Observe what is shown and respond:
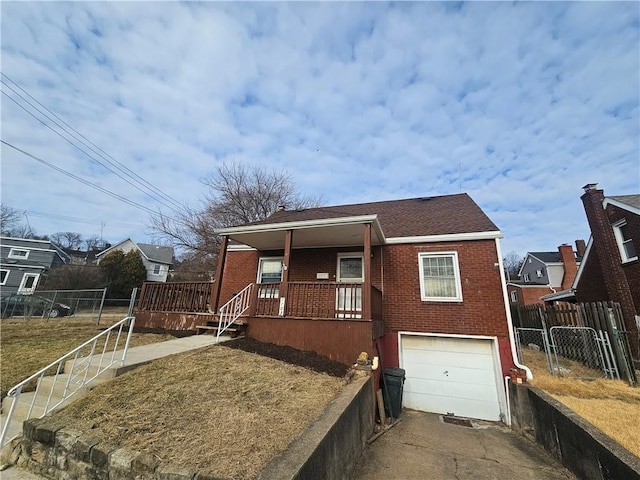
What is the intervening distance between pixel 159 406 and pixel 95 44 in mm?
10595

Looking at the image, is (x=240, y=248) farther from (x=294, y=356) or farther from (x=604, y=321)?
(x=604, y=321)

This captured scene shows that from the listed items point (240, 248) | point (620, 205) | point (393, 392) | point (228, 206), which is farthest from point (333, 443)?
point (228, 206)

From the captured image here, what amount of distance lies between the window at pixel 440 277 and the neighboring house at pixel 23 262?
102ft

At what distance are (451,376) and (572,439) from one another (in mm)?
3499

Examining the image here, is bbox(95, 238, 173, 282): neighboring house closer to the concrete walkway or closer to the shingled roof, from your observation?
the shingled roof

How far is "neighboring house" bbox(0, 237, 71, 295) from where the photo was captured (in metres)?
24.5

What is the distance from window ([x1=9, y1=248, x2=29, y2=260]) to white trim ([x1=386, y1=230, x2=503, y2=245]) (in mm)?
35091

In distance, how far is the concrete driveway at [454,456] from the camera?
420 centimetres

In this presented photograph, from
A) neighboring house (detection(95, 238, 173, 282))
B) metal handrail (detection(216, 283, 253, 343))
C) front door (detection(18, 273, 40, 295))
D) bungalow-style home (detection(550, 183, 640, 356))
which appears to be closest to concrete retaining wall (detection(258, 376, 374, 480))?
metal handrail (detection(216, 283, 253, 343))

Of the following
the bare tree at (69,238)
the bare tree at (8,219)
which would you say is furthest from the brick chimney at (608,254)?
the bare tree at (69,238)

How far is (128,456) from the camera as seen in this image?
2666 millimetres

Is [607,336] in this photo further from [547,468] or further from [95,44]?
[95,44]

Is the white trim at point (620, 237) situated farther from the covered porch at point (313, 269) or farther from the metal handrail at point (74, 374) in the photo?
the metal handrail at point (74, 374)

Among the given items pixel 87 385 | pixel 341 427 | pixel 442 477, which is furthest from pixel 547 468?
pixel 87 385
